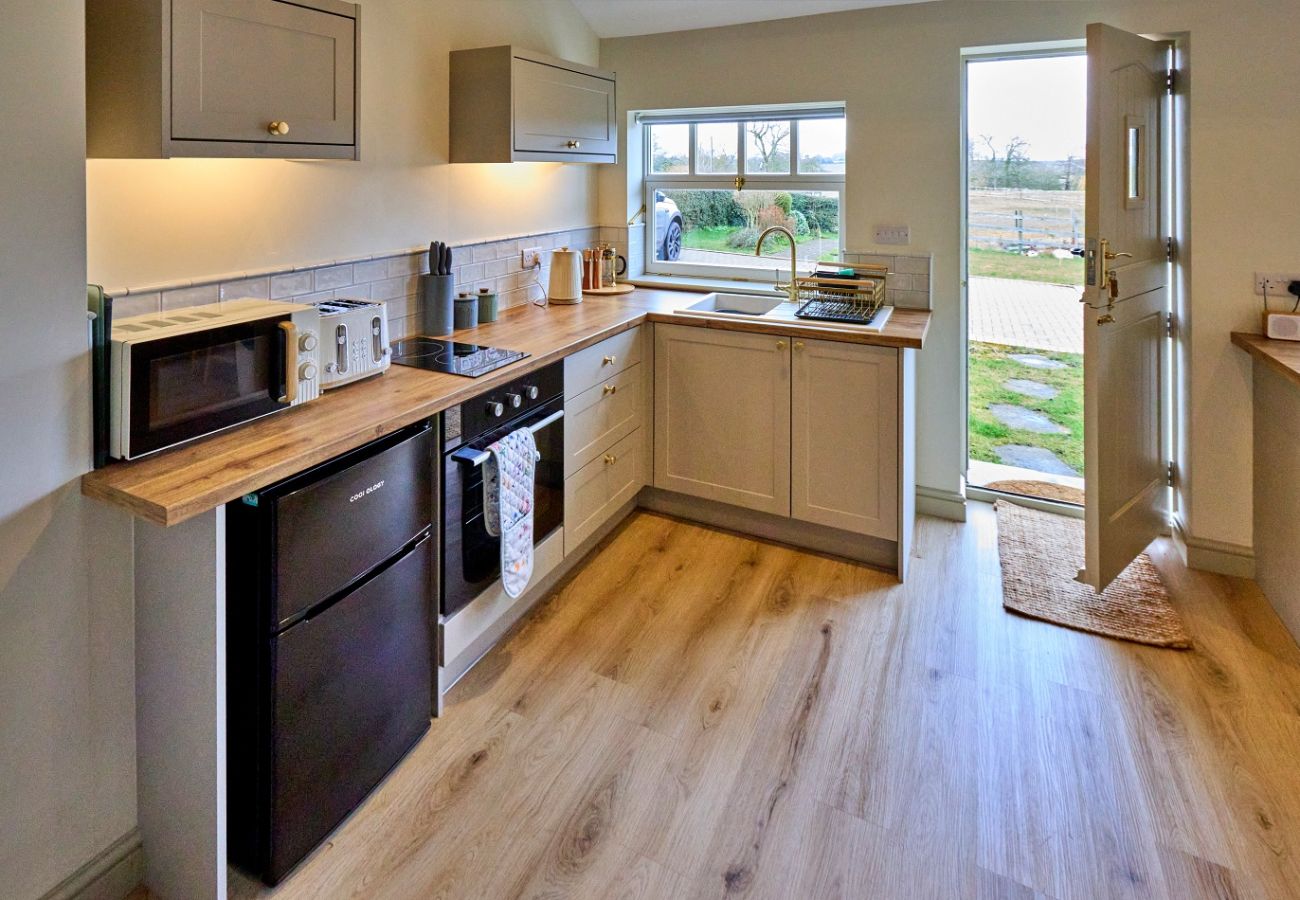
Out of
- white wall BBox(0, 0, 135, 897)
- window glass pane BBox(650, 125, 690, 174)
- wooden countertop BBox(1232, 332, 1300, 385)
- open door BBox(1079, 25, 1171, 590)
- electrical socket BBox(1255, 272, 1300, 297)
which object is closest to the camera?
white wall BBox(0, 0, 135, 897)

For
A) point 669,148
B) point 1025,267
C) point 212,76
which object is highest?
point 669,148

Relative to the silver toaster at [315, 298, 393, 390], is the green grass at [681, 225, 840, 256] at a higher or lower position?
higher

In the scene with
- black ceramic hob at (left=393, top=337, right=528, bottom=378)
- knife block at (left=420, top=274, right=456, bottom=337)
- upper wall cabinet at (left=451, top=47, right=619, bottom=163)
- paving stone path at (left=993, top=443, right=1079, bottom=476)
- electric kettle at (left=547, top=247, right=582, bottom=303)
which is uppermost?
upper wall cabinet at (left=451, top=47, right=619, bottom=163)

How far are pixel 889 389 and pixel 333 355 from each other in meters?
1.89

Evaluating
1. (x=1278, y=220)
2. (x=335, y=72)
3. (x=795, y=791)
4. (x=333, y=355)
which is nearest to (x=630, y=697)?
(x=795, y=791)

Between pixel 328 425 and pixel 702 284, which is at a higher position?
pixel 702 284

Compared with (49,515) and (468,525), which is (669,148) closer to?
(468,525)

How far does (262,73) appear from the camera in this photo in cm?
173

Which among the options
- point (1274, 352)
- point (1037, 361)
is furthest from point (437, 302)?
point (1274, 352)

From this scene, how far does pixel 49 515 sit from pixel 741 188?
10.5ft

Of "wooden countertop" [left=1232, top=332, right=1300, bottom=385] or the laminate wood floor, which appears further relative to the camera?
"wooden countertop" [left=1232, top=332, right=1300, bottom=385]

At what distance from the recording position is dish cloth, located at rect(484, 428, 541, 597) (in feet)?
7.20

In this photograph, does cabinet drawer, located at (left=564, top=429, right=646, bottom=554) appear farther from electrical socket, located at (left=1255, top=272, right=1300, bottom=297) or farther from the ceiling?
electrical socket, located at (left=1255, top=272, right=1300, bottom=297)

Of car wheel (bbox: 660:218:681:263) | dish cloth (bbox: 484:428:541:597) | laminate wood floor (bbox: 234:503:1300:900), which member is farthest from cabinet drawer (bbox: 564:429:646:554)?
car wheel (bbox: 660:218:681:263)
